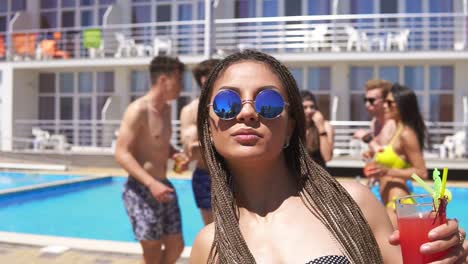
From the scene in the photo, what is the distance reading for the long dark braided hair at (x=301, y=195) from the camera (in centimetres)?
112

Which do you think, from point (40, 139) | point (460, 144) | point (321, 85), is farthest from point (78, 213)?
point (321, 85)

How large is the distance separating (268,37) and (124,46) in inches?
176

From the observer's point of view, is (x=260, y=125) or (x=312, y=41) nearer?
(x=260, y=125)

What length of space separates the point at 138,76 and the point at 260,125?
1658 cm

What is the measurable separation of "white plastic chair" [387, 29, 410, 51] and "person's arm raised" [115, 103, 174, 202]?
11.9 meters

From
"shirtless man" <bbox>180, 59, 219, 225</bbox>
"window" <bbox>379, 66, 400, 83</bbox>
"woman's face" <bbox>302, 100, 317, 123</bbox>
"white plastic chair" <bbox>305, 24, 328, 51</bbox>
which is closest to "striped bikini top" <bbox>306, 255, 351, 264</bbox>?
"shirtless man" <bbox>180, 59, 219, 225</bbox>

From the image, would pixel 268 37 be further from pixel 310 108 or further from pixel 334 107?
pixel 310 108

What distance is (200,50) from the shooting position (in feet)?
55.0

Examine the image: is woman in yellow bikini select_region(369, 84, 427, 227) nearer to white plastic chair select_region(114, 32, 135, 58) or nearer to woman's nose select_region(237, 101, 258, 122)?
woman's nose select_region(237, 101, 258, 122)

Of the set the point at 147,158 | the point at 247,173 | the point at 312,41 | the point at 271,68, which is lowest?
the point at 147,158

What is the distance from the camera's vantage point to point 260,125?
1.15m

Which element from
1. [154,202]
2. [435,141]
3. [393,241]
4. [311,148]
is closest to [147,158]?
[154,202]

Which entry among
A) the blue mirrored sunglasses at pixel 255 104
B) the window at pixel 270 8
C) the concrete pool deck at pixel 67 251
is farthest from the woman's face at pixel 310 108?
the window at pixel 270 8

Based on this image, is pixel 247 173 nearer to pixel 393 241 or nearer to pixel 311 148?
pixel 393 241
